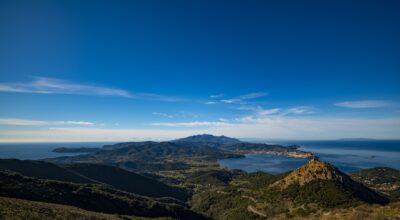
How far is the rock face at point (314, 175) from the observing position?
380ft

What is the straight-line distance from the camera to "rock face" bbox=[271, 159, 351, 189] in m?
116

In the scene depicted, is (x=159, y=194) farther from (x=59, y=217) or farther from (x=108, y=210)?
(x=59, y=217)

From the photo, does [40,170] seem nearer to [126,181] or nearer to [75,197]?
[126,181]

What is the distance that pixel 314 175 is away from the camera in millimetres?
119062

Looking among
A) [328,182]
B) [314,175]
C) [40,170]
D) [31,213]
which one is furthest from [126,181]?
[31,213]

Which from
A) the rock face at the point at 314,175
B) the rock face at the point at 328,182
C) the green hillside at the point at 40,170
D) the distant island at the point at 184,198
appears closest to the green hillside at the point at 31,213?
the distant island at the point at 184,198

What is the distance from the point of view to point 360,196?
10488 cm

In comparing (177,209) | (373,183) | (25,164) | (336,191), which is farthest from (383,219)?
(373,183)

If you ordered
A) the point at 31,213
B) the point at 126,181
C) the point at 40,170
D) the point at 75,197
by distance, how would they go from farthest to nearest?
the point at 126,181
the point at 40,170
the point at 75,197
the point at 31,213

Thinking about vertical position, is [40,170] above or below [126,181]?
above

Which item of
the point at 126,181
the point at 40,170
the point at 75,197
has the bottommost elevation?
the point at 126,181

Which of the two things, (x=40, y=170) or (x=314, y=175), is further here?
(x=40, y=170)

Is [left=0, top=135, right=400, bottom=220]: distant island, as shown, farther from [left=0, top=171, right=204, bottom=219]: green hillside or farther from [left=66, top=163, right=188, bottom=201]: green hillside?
[left=66, top=163, right=188, bottom=201]: green hillside

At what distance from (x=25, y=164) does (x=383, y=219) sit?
149 metres
